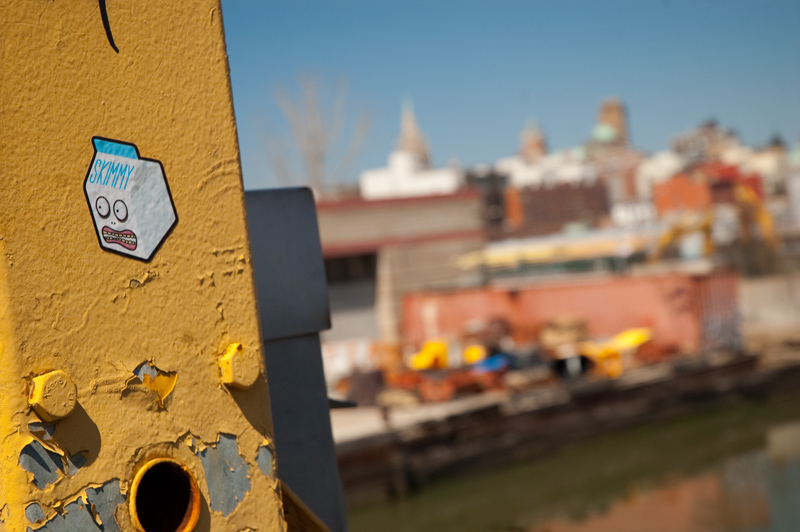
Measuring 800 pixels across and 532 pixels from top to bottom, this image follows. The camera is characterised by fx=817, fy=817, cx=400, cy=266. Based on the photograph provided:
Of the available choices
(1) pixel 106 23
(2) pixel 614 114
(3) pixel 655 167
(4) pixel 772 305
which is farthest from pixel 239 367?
(2) pixel 614 114

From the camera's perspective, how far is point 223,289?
237cm

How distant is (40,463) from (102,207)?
0.66 meters

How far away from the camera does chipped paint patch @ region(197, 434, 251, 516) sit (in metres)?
2.31

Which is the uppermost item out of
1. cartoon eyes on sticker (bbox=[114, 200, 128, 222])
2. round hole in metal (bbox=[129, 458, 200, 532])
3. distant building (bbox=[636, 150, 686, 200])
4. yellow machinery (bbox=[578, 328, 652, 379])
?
distant building (bbox=[636, 150, 686, 200])

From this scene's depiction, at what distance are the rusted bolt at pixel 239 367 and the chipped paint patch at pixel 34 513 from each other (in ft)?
1.91

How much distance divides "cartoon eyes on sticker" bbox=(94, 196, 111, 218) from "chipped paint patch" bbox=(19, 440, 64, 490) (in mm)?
597

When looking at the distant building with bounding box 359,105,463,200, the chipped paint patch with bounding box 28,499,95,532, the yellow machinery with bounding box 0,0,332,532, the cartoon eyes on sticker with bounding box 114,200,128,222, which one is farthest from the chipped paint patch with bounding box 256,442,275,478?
the distant building with bounding box 359,105,463,200

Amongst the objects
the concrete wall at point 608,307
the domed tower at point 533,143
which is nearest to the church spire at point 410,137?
the domed tower at point 533,143

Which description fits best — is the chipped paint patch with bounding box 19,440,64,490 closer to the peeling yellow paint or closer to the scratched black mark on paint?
the peeling yellow paint

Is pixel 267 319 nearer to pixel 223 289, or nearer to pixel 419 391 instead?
pixel 223 289

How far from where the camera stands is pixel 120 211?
7.20ft

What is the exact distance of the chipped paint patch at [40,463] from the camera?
194 centimetres

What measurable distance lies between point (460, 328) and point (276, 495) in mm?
22609

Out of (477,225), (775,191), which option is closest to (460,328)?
(477,225)
